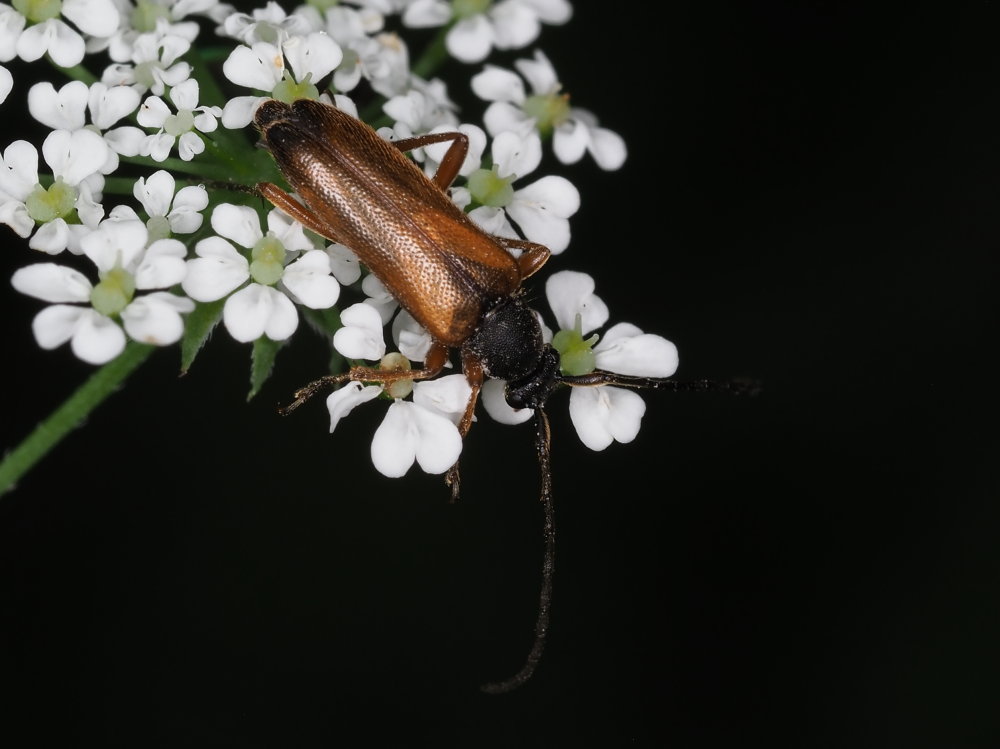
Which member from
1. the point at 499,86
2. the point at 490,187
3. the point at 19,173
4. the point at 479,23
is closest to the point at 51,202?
the point at 19,173

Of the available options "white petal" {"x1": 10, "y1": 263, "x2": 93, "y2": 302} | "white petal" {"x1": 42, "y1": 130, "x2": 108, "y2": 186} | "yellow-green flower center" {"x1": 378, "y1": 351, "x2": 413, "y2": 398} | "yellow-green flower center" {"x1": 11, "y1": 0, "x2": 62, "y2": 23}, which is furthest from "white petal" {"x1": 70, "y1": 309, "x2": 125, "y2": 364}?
"yellow-green flower center" {"x1": 11, "y1": 0, "x2": 62, "y2": 23}

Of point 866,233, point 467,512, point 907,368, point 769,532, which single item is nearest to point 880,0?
point 866,233

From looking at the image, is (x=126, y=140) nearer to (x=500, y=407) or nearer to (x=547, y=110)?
(x=500, y=407)

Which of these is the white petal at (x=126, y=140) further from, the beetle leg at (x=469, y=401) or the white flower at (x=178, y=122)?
the beetle leg at (x=469, y=401)

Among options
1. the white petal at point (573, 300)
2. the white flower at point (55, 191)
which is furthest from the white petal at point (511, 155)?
the white flower at point (55, 191)

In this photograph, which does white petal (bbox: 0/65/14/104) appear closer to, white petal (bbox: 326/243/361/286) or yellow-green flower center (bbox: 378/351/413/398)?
white petal (bbox: 326/243/361/286)

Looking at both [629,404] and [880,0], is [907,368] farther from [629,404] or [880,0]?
[629,404]
